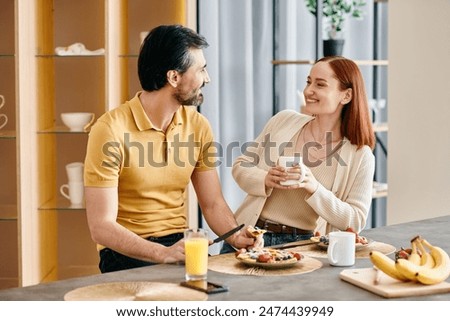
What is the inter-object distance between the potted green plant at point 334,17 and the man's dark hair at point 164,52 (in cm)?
159

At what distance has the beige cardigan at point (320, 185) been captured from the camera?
2801 millimetres

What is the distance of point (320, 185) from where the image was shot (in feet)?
9.18

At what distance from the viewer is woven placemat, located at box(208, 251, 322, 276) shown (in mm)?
2055

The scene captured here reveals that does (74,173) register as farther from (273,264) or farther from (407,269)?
(407,269)

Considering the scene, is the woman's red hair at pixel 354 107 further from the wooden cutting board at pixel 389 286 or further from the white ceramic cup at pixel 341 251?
the wooden cutting board at pixel 389 286

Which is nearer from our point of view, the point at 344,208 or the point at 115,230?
the point at 115,230

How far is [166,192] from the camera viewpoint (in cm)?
283

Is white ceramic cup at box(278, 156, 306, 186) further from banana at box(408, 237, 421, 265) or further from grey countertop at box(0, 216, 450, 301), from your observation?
banana at box(408, 237, 421, 265)

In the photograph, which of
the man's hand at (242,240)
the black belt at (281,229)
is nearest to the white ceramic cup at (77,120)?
the black belt at (281,229)

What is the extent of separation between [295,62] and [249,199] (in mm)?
1285

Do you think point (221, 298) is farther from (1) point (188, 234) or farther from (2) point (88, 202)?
(2) point (88, 202)

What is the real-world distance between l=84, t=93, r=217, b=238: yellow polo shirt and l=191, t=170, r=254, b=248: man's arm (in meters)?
0.04

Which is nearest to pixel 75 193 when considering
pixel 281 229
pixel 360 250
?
pixel 281 229
